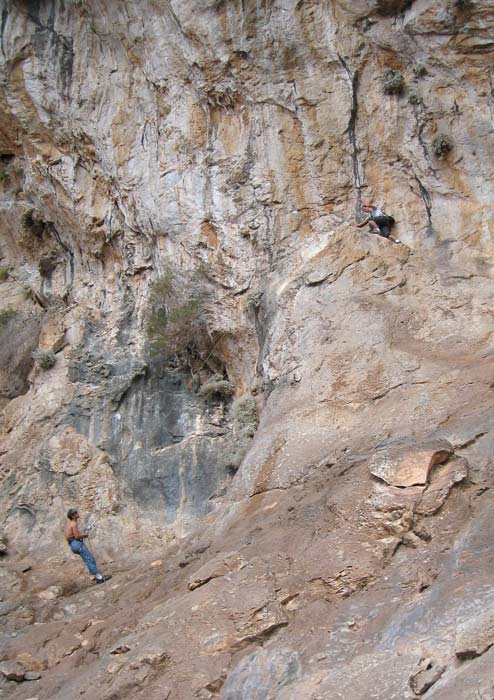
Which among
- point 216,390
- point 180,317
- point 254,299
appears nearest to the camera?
point 254,299

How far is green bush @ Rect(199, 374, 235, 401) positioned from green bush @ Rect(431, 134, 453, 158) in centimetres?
480

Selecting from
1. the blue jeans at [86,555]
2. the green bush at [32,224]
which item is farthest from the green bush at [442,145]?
the green bush at [32,224]

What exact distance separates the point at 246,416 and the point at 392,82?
18.4ft

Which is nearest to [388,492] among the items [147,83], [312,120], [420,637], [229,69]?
[420,637]

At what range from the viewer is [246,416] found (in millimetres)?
11773

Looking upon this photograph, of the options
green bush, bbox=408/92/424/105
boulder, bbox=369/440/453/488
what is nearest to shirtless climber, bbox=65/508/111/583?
boulder, bbox=369/440/453/488

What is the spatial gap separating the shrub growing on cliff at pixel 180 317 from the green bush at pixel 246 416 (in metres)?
1.50

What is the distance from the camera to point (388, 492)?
23.8ft

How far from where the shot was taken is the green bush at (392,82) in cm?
1212

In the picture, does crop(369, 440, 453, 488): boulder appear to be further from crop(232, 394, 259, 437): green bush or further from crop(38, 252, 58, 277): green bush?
crop(38, 252, 58, 277): green bush

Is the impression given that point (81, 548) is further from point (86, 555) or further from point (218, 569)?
point (218, 569)

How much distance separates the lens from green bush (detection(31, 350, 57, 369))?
14.2 m

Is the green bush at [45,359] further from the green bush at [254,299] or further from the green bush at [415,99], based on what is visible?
the green bush at [415,99]

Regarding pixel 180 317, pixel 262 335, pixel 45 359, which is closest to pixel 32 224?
pixel 45 359
